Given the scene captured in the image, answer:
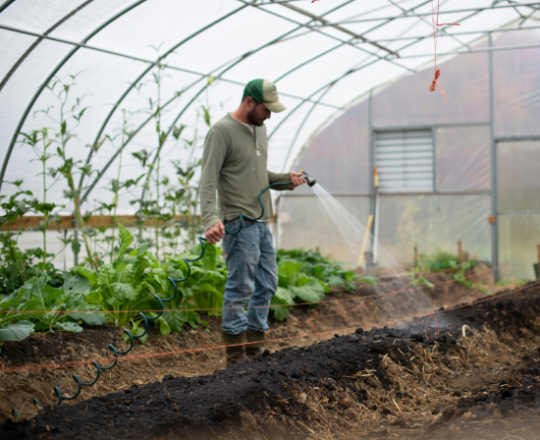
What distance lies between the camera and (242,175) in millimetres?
2709

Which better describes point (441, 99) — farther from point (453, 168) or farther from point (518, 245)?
point (518, 245)

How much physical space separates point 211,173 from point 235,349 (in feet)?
3.27

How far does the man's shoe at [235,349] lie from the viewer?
8.84ft

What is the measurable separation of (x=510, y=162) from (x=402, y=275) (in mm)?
2532

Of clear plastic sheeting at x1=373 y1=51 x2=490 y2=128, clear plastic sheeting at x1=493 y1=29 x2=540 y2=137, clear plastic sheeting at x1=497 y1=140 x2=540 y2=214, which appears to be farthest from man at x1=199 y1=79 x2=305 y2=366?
clear plastic sheeting at x1=493 y1=29 x2=540 y2=137

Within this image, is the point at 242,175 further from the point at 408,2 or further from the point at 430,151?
the point at 430,151

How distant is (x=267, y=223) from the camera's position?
2.87 meters

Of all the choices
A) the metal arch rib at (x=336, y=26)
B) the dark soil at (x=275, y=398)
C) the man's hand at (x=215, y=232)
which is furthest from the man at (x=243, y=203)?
the metal arch rib at (x=336, y=26)

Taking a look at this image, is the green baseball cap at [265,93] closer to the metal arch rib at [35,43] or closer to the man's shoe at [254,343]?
the man's shoe at [254,343]

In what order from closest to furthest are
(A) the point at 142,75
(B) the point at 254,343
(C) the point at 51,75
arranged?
(B) the point at 254,343, (C) the point at 51,75, (A) the point at 142,75

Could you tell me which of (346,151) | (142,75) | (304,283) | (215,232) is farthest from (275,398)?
(346,151)

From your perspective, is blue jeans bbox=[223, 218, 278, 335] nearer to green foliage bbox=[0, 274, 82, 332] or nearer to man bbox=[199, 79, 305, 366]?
man bbox=[199, 79, 305, 366]

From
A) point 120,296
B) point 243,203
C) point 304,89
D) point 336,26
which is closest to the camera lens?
point 243,203

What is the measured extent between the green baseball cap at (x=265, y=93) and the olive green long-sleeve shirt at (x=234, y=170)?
0.61ft
